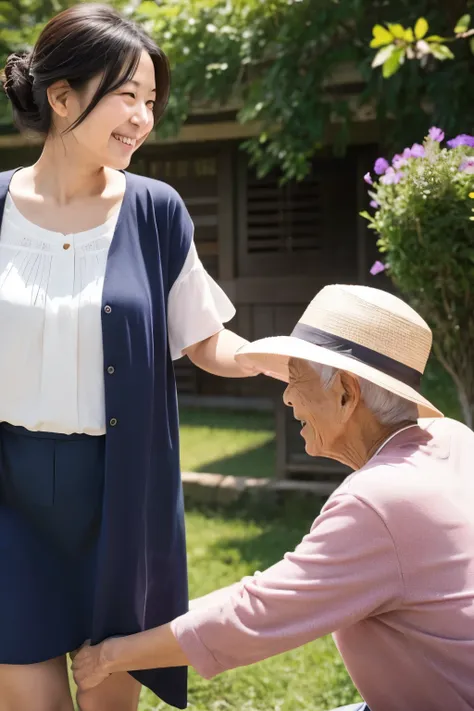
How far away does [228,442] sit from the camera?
334 inches

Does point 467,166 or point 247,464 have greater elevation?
point 467,166

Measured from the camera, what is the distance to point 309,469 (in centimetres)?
650

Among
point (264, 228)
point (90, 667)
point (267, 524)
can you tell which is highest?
point (264, 228)

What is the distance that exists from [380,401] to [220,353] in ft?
1.90

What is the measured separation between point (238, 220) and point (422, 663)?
869cm

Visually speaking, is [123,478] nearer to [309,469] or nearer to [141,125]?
[141,125]

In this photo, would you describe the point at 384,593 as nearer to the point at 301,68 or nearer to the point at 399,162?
the point at 399,162

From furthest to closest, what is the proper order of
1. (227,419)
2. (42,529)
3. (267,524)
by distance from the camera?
(227,419), (267,524), (42,529)

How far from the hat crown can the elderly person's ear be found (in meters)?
0.07

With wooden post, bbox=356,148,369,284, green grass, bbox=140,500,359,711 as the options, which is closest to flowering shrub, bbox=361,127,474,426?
green grass, bbox=140,500,359,711

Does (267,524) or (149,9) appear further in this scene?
(149,9)

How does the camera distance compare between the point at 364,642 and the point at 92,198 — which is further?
the point at 92,198

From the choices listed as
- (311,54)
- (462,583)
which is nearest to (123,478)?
(462,583)

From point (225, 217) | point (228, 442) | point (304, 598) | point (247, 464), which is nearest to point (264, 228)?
point (225, 217)
